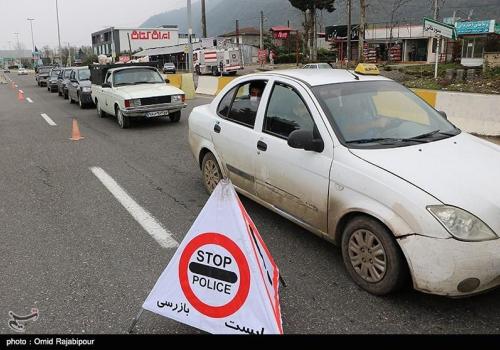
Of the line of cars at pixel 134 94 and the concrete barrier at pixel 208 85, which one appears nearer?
the line of cars at pixel 134 94

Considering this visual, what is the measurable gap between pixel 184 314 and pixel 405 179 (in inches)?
71.5

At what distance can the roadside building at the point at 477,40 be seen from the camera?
118 feet

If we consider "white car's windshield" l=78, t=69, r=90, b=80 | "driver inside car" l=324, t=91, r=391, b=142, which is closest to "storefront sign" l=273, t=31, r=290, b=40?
"white car's windshield" l=78, t=69, r=90, b=80

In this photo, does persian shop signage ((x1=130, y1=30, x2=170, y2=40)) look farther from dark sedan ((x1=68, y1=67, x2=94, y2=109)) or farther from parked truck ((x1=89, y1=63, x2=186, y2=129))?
parked truck ((x1=89, y1=63, x2=186, y2=129))

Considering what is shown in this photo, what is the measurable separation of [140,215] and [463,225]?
3.73 meters

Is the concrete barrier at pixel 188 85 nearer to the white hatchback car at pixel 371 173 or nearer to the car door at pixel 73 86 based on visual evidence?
the car door at pixel 73 86

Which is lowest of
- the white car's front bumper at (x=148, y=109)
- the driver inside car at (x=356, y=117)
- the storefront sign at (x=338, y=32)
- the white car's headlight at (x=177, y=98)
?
the white car's front bumper at (x=148, y=109)

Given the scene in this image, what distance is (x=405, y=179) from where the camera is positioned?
11.2 ft

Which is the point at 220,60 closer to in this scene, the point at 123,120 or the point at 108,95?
the point at 108,95

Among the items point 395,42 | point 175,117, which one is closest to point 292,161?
point 175,117

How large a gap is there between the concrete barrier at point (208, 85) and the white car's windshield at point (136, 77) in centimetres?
720

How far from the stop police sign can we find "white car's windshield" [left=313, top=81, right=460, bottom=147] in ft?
5.24

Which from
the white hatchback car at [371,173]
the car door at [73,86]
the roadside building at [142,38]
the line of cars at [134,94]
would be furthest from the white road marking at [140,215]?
the roadside building at [142,38]
